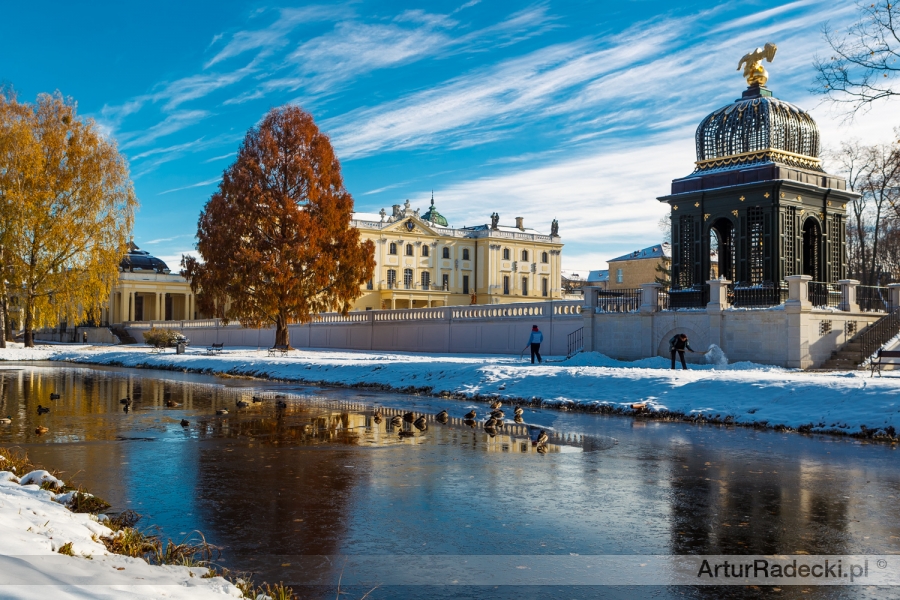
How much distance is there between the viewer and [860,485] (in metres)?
8.73

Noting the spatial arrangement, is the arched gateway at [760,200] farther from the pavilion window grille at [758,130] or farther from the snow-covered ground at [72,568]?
the snow-covered ground at [72,568]

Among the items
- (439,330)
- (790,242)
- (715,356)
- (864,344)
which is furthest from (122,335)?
(864,344)

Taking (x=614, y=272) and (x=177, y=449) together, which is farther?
(x=614, y=272)

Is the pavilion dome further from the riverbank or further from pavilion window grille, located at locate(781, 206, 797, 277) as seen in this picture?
the riverbank

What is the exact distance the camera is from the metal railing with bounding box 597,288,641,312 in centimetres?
2880

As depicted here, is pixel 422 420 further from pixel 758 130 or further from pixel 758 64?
pixel 758 64

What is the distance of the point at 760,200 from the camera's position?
2683cm

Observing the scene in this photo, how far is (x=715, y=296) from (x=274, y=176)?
23.7 meters

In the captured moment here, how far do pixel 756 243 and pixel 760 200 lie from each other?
180cm

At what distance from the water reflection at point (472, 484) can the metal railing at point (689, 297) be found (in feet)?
45.8

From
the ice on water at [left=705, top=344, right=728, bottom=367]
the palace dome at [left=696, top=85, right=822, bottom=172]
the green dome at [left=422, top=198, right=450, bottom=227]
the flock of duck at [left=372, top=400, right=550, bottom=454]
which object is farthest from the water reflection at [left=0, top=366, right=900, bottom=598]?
the green dome at [left=422, top=198, right=450, bottom=227]

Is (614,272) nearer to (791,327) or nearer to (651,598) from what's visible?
(791,327)

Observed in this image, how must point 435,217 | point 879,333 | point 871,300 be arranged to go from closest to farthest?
1. point 879,333
2. point 871,300
3. point 435,217

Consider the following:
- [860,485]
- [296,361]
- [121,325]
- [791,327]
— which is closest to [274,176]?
[296,361]
